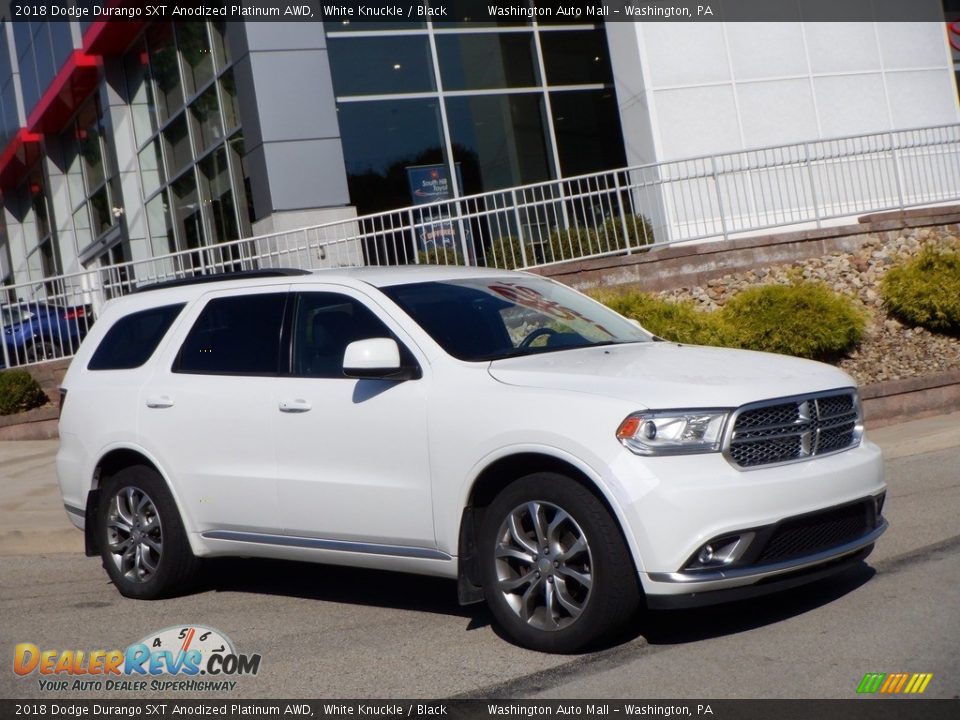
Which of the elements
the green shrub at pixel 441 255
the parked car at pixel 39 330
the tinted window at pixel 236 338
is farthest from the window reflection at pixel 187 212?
the tinted window at pixel 236 338

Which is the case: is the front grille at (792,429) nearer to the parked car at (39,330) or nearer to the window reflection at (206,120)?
the parked car at (39,330)

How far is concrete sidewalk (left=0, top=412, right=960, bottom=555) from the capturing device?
899 cm

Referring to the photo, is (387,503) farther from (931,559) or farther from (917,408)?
(917,408)

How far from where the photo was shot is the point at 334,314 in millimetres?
6328

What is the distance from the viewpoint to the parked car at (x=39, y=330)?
1717cm

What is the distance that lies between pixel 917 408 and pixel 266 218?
11.6m

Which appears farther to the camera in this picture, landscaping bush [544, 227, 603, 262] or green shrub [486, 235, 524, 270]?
green shrub [486, 235, 524, 270]

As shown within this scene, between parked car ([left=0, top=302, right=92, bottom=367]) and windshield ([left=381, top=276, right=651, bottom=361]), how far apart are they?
1198cm

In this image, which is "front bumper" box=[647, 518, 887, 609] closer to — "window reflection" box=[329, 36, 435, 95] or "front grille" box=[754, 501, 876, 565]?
"front grille" box=[754, 501, 876, 565]

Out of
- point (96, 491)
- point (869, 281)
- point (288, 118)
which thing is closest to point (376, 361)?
point (96, 491)

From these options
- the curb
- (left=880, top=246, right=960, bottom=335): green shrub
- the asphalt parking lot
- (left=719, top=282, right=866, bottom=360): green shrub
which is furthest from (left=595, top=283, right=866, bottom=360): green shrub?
the asphalt parking lot

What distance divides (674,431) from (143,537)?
3.56 metres

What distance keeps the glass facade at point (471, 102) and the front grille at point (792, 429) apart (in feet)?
51.2

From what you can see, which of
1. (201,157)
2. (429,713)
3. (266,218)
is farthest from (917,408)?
(201,157)
